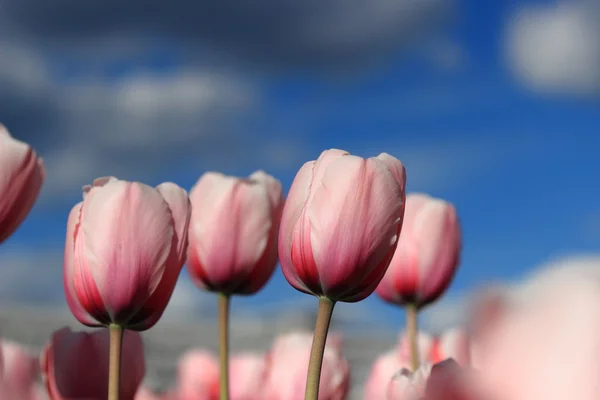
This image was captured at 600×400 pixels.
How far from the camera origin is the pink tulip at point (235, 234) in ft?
2.38

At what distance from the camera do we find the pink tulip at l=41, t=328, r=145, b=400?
2.01ft

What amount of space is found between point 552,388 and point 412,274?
0.60m

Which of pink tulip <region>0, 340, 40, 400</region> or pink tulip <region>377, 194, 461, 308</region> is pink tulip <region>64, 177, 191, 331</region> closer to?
pink tulip <region>0, 340, 40, 400</region>

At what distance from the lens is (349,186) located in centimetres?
50

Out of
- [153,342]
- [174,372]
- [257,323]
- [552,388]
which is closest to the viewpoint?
[552,388]

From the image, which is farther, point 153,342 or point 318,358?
point 153,342

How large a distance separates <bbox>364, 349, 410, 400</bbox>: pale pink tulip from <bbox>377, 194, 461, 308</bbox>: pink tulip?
0.07 metres

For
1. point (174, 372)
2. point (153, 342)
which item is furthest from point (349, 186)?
point (153, 342)

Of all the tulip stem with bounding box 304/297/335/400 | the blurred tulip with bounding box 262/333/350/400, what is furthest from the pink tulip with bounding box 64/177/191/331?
the blurred tulip with bounding box 262/333/350/400

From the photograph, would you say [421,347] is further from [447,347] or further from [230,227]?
[230,227]

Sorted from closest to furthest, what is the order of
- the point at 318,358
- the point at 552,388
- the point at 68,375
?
the point at 552,388 < the point at 318,358 < the point at 68,375

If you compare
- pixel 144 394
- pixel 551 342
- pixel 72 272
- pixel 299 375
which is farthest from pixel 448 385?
pixel 144 394

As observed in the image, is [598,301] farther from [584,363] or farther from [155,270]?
[155,270]

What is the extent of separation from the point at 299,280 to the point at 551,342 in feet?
0.95
